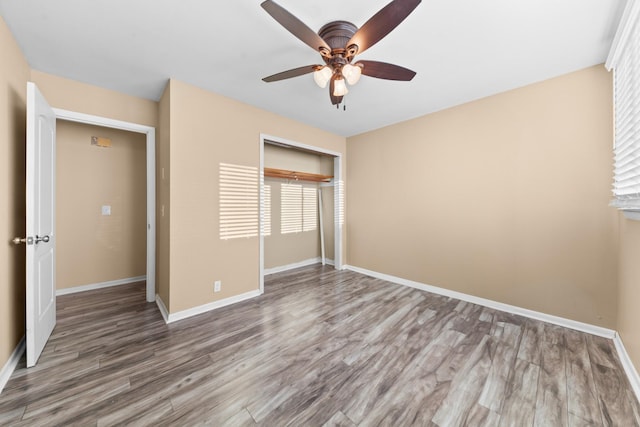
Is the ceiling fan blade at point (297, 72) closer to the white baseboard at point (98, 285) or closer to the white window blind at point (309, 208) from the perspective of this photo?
the white window blind at point (309, 208)

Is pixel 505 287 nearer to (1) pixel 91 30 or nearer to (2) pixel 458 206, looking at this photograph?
(2) pixel 458 206

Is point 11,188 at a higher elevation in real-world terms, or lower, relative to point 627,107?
lower

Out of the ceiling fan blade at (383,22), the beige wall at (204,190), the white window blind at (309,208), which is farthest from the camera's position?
the white window blind at (309,208)

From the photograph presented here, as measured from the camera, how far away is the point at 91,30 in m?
1.83

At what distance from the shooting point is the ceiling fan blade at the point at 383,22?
1278mm

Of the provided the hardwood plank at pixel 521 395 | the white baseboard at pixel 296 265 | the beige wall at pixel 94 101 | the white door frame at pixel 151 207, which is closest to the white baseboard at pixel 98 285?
the white door frame at pixel 151 207

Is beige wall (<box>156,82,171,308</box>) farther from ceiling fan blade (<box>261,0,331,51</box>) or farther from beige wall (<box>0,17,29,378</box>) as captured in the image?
ceiling fan blade (<box>261,0,331,51</box>)

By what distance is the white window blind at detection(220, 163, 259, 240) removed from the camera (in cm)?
289

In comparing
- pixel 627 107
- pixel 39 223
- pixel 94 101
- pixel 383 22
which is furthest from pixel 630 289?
pixel 94 101

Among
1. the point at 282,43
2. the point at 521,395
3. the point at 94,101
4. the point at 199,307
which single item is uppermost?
the point at 282,43

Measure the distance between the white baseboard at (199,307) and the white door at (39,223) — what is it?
0.86 metres

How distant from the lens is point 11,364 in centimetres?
172

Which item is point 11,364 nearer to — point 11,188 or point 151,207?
point 11,188

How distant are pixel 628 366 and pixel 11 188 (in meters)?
4.86
